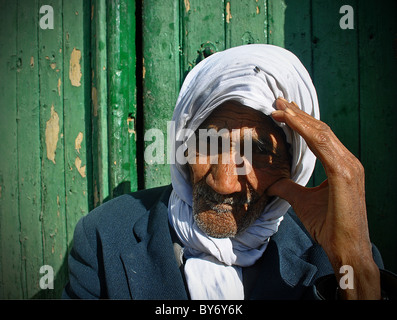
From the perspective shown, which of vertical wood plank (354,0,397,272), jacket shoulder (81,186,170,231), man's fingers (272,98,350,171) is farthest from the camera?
vertical wood plank (354,0,397,272)

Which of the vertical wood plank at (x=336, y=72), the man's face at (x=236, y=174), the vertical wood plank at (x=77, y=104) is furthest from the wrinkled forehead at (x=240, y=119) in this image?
the vertical wood plank at (x=77, y=104)

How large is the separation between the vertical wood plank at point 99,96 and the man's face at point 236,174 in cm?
75

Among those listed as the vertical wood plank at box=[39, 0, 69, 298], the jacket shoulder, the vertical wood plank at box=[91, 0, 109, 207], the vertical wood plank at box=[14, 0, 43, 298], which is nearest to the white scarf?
the jacket shoulder

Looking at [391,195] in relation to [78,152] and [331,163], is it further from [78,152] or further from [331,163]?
[78,152]

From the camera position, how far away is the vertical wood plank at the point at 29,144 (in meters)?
1.93

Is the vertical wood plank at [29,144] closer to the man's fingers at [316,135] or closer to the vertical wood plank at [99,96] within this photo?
the vertical wood plank at [99,96]

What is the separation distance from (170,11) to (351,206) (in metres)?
1.56

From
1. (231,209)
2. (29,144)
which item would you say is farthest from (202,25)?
(29,144)

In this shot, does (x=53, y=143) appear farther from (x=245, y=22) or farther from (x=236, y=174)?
(x=245, y=22)

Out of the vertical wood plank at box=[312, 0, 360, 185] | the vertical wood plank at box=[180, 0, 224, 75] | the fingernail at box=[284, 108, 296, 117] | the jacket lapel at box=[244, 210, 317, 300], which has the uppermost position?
the vertical wood plank at box=[180, 0, 224, 75]

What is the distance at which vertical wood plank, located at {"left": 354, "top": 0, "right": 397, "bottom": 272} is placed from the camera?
1.70m

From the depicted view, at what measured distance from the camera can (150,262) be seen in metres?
A: 1.36

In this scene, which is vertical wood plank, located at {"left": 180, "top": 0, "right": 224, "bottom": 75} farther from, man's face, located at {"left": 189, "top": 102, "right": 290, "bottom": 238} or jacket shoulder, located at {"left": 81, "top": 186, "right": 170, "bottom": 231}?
jacket shoulder, located at {"left": 81, "top": 186, "right": 170, "bottom": 231}

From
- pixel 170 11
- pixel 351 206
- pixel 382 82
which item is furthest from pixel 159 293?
pixel 382 82
